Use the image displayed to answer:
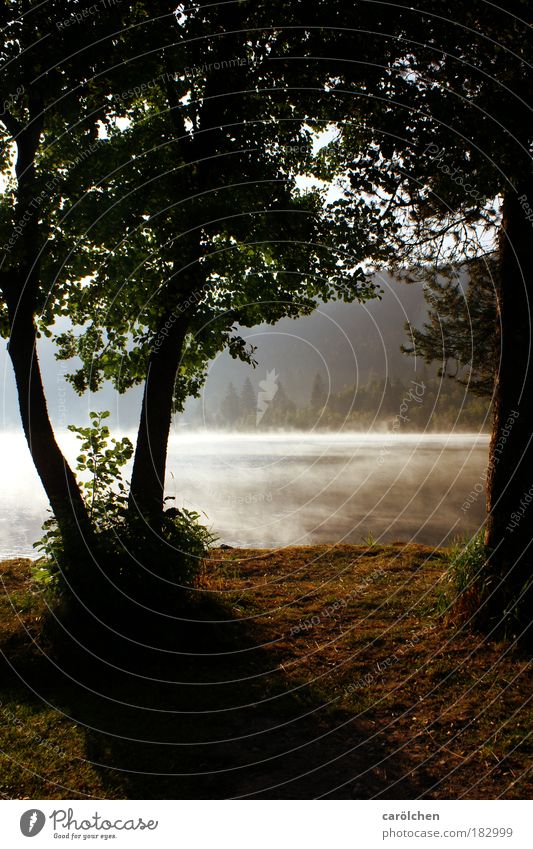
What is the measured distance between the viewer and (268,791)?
5.65 m

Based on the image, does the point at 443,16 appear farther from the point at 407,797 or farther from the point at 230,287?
the point at 407,797

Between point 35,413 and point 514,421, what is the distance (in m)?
7.84

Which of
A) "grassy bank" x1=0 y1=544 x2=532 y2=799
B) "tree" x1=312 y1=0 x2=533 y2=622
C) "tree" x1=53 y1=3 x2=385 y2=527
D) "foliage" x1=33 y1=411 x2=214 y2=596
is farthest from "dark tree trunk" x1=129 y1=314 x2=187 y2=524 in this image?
"tree" x1=312 y1=0 x2=533 y2=622

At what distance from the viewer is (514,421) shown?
904cm

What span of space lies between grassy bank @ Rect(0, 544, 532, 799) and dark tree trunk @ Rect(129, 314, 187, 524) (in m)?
2.38

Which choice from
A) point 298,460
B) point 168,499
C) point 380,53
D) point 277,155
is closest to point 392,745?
point 168,499

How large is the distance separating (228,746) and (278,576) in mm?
5834

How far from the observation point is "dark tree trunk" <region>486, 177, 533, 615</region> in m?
8.90

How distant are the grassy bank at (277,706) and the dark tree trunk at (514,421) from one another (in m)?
1.25

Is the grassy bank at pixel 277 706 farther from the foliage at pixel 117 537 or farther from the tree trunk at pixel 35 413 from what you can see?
the tree trunk at pixel 35 413

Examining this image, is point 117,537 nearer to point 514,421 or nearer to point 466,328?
point 514,421

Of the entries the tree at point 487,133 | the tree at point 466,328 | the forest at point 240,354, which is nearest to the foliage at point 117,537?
the forest at point 240,354

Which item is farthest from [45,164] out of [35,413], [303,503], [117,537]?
[303,503]

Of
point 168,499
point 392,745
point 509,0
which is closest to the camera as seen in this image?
point 392,745
